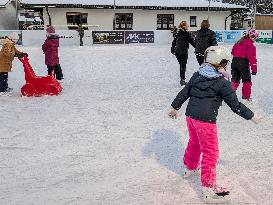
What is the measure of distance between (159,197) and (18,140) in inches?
109

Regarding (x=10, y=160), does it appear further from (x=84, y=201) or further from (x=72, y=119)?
(x=72, y=119)

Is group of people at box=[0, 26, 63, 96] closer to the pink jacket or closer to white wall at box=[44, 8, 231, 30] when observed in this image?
the pink jacket

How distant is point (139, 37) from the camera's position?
25.6m

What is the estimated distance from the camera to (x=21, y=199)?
3879 millimetres

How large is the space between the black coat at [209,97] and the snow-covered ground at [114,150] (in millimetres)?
830

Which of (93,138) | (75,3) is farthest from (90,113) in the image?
Result: (75,3)

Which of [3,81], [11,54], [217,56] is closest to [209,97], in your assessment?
[217,56]

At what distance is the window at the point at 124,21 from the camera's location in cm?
3325

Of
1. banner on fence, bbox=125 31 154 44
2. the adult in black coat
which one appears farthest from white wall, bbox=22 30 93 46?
the adult in black coat

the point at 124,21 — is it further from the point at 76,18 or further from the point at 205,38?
the point at 205,38

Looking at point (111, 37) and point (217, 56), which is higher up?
point (111, 37)

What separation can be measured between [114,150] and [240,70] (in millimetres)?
3701

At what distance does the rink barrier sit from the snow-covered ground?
1521 cm

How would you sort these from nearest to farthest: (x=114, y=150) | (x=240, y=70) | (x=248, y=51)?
(x=114, y=150), (x=248, y=51), (x=240, y=70)
